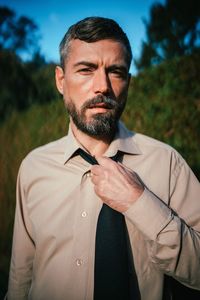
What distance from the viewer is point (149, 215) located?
1.28m

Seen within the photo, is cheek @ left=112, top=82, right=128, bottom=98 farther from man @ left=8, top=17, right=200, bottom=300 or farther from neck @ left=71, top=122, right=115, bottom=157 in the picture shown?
neck @ left=71, top=122, right=115, bottom=157

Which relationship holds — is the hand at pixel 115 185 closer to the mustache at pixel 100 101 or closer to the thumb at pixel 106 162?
the thumb at pixel 106 162

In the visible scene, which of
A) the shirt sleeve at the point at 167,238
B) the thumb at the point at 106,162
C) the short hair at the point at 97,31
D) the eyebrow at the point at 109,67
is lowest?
the shirt sleeve at the point at 167,238

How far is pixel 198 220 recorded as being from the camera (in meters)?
1.45

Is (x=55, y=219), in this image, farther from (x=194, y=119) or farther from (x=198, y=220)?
(x=194, y=119)

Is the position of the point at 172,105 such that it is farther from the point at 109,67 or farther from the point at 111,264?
the point at 111,264

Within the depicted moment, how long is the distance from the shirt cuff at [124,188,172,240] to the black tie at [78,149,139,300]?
128mm

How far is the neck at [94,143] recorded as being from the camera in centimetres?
179

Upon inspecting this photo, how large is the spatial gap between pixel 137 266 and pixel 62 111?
123 inches

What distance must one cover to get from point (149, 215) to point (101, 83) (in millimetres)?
785

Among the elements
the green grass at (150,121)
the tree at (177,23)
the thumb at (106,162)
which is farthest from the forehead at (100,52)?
the tree at (177,23)

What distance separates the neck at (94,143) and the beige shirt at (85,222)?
0.08 m

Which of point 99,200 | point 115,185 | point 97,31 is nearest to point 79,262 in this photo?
point 99,200

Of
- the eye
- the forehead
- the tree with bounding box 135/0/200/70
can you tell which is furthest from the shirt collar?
the tree with bounding box 135/0/200/70
